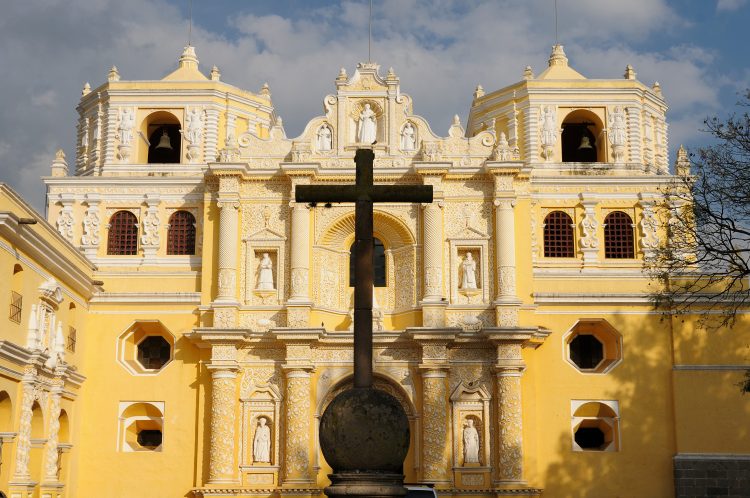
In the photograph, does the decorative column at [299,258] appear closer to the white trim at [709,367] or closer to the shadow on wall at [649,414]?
the shadow on wall at [649,414]

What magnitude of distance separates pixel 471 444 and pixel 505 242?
18.1ft

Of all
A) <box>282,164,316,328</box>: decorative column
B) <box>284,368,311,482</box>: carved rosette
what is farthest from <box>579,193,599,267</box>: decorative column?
<box>284,368,311,482</box>: carved rosette

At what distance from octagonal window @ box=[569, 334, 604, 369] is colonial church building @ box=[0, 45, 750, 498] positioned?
0.06 m

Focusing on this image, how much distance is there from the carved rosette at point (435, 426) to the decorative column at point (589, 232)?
581cm

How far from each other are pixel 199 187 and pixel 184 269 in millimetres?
2482

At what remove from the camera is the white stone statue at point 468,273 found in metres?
29.2

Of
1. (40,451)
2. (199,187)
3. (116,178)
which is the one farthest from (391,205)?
(40,451)

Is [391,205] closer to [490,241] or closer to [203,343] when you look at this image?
[490,241]

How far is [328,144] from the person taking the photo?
1201 inches

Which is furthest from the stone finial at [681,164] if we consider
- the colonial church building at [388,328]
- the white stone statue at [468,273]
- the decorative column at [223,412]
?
the decorative column at [223,412]

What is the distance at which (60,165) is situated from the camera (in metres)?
31.6

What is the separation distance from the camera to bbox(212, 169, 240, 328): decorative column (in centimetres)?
2867

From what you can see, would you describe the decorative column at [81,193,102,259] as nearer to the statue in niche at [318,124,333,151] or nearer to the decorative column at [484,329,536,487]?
the statue in niche at [318,124,333,151]

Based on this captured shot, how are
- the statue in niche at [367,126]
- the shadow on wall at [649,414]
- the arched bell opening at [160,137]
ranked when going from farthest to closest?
the arched bell opening at [160,137]
the statue in niche at [367,126]
the shadow on wall at [649,414]
